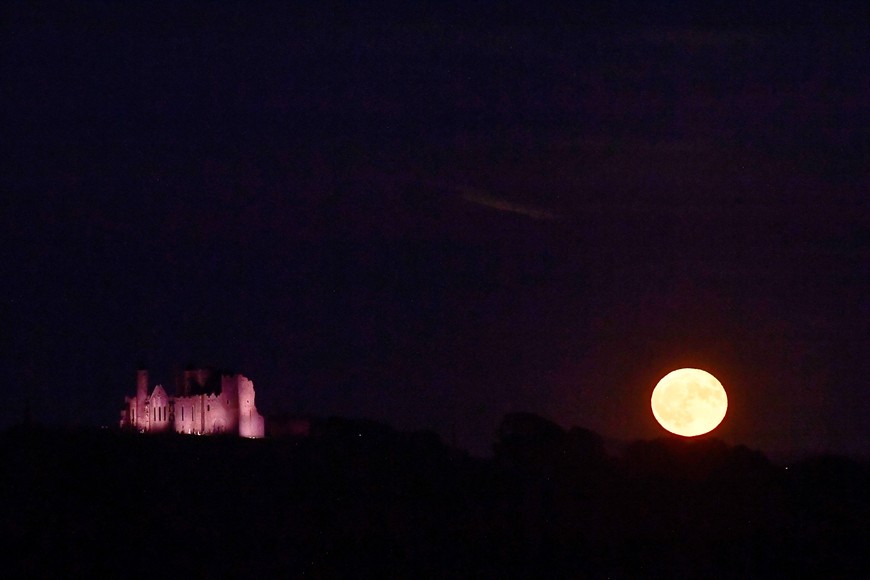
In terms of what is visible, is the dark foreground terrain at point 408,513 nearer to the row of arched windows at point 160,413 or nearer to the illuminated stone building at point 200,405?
the illuminated stone building at point 200,405

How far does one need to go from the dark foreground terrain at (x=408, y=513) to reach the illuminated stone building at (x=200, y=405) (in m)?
25.3

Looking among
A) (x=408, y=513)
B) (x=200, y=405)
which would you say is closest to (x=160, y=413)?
(x=200, y=405)

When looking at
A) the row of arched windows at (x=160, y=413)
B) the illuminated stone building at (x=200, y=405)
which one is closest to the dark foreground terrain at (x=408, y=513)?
the illuminated stone building at (x=200, y=405)

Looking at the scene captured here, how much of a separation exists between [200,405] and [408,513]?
135 ft

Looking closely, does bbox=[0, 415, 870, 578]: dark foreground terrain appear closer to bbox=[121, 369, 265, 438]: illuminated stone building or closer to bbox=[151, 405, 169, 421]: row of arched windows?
bbox=[121, 369, 265, 438]: illuminated stone building

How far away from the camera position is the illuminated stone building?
7944cm

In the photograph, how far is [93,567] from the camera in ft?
111

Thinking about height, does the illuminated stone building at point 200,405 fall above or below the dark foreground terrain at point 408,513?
above

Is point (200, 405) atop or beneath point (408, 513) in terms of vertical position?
atop

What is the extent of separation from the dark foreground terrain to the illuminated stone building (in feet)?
83.0

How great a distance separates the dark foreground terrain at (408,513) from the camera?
1415 inches

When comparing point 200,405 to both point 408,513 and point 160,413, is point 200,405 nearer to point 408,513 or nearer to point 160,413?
point 160,413

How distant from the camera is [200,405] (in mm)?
80438

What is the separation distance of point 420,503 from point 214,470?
763cm
